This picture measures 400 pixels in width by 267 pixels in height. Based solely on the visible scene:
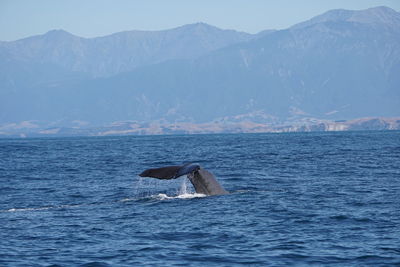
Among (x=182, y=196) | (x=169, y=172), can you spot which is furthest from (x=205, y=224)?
(x=182, y=196)

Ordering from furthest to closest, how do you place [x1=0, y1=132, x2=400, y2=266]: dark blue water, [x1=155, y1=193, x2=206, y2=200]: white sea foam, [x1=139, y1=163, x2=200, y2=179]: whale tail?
1. [x1=155, y1=193, x2=206, y2=200]: white sea foam
2. [x1=139, y1=163, x2=200, y2=179]: whale tail
3. [x1=0, y1=132, x2=400, y2=266]: dark blue water

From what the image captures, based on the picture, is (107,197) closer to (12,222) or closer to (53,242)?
(12,222)

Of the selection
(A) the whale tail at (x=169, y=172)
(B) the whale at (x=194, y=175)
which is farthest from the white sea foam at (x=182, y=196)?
(A) the whale tail at (x=169, y=172)

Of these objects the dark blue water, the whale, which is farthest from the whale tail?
the dark blue water

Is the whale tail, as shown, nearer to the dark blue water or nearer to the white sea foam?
the dark blue water

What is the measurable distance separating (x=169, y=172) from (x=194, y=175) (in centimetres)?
229

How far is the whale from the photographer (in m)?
22.4

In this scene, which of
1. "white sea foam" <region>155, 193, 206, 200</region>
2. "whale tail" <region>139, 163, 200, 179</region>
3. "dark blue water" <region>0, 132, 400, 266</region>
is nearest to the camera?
"dark blue water" <region>0, 132, 400, 266</region>

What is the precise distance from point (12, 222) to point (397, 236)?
10.7 m

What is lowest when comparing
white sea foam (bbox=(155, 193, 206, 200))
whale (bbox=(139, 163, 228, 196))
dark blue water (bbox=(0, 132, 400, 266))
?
dark blue water (bbox=(0, 132, 400, 266))

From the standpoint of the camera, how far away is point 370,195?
26.9 metres

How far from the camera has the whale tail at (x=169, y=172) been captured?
73.2 ft

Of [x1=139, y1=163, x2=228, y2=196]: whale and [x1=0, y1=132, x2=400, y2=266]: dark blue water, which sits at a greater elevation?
[x1=139, y1=163, x2=228, y2=196]: whale

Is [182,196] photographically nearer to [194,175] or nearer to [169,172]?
[194,175]
